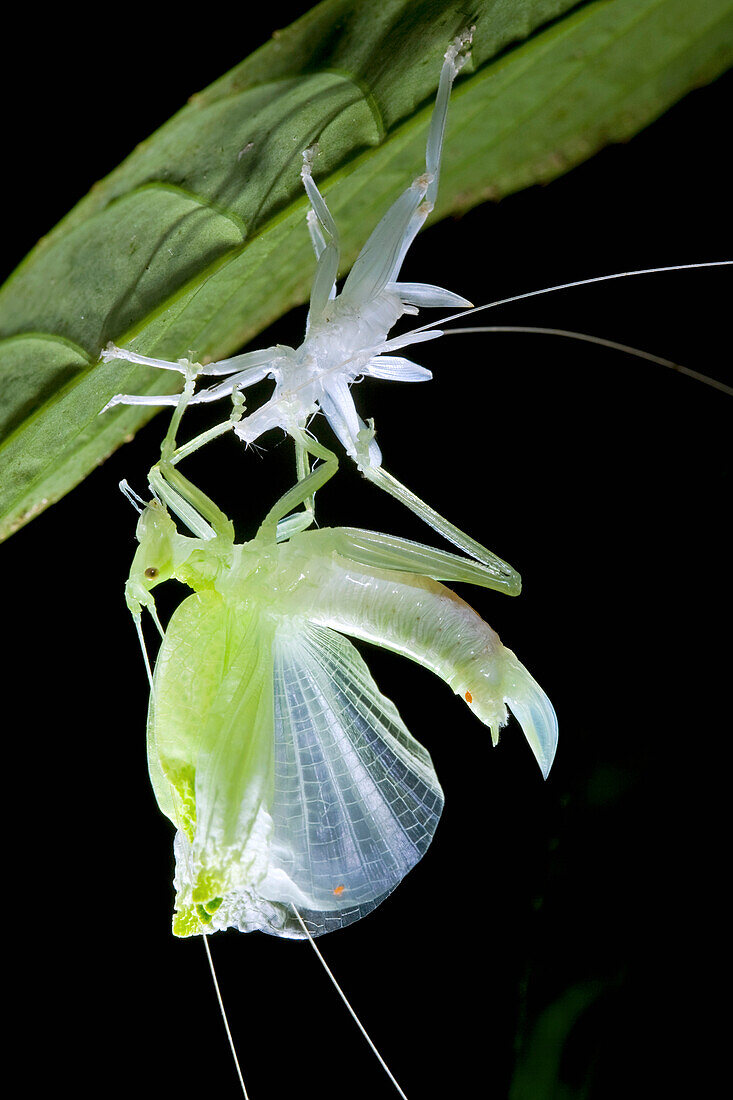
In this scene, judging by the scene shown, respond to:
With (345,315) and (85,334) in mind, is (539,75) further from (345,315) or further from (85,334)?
(85,334)

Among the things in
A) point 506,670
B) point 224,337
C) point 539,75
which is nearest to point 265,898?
point 506,670

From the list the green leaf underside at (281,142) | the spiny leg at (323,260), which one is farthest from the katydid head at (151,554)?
the spiny leg at (323,260)

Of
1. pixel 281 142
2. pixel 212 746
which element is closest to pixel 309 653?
pixel 212 746

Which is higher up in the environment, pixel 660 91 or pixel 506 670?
pixel 660 91

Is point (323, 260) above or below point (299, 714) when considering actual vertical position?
above

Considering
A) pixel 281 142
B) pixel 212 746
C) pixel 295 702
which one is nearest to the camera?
pixel 281 142

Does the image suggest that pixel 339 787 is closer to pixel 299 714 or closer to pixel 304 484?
pixel 299 714
